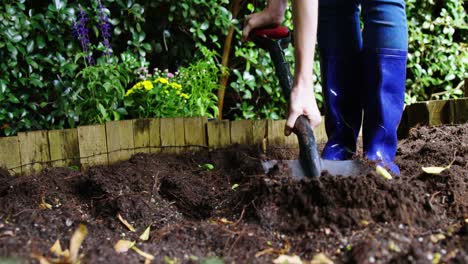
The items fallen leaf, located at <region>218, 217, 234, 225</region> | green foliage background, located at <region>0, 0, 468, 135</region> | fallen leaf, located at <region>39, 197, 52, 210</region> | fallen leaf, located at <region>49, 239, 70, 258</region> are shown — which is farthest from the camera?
green foliage background, located at <region>0, 0, 468, 135</region>

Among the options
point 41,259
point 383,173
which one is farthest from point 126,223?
point 383,173

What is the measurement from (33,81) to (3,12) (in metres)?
0.40

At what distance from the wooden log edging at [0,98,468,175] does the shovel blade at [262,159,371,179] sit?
0.96m

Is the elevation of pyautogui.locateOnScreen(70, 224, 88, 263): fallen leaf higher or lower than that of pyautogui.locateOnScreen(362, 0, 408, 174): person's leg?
lower

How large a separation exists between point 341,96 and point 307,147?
1.95 ft

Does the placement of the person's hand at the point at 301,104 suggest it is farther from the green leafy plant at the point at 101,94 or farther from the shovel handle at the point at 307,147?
the green leafy plant at the point at 101,94

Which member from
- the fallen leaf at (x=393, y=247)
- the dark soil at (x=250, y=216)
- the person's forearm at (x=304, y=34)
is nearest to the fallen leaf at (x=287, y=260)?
the dark soil at (x=250, y=216)

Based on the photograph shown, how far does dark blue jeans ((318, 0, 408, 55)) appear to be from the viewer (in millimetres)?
2070

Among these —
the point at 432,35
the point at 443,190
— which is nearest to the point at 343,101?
the point at 443,190

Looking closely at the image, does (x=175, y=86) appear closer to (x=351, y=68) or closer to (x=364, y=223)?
(x=351, y=68)

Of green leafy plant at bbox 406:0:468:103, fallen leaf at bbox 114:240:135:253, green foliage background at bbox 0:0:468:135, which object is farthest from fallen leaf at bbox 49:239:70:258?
green leafy plant at bbox 406:0:468:103

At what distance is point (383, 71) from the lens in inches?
82.4

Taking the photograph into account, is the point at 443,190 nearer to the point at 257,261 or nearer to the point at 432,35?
the point at 257,261

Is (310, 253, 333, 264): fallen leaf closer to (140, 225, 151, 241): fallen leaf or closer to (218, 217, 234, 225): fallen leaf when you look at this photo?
(218, 217, 234, 225): fallen leaf
